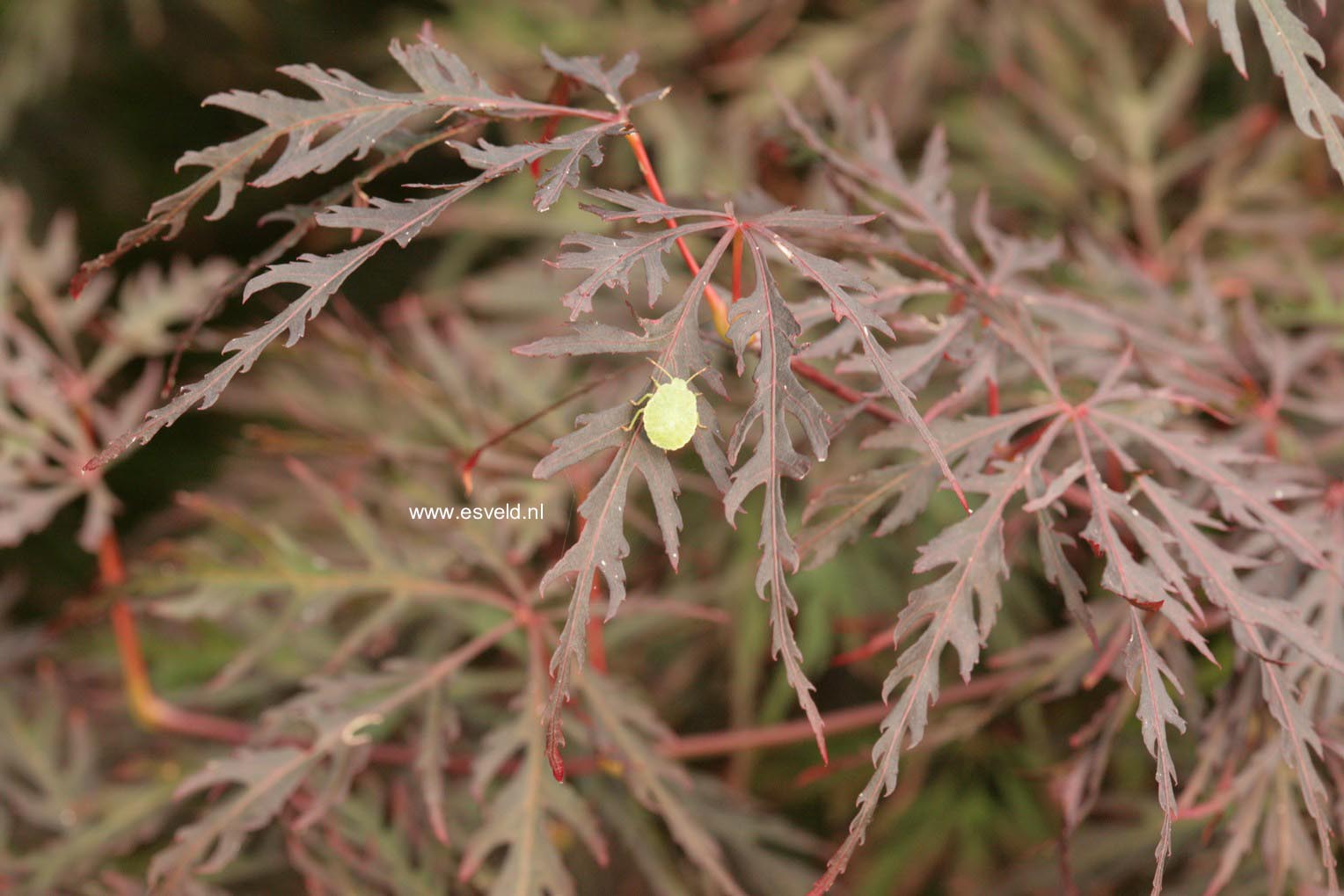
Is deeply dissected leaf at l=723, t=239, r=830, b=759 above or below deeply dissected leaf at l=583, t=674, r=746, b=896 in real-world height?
above

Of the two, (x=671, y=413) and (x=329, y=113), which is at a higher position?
(x=329, y=113)

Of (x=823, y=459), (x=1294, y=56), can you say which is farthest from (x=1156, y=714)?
(x=1294, y=56)

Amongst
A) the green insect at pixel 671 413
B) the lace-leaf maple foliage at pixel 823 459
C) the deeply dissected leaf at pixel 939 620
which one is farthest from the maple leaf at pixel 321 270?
the deeply dissected leaf at pixel 939 620

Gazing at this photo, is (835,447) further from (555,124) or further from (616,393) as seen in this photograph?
(555,124)

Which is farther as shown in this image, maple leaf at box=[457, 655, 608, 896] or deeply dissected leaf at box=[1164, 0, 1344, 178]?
maple leaf at box=[457, 655, 608, 896]

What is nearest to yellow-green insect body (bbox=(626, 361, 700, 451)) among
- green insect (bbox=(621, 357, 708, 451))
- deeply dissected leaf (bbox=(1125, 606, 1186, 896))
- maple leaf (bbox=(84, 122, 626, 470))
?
green insect (bbox=(621, 357, 708, 451))

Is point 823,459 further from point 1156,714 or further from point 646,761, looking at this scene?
point 646,761

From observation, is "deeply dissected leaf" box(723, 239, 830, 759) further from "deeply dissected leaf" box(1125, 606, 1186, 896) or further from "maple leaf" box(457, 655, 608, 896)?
"maple leaf" box(457, 655, 608, 896)
